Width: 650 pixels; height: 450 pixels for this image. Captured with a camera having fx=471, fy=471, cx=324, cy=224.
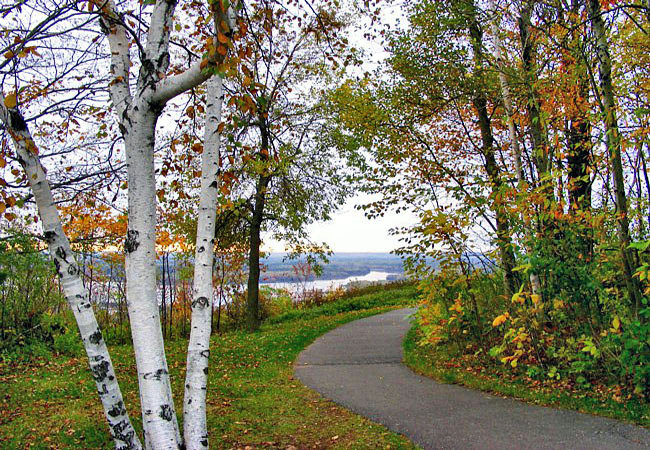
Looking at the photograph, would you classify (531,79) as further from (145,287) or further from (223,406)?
(223,406)

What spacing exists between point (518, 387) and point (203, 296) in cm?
475

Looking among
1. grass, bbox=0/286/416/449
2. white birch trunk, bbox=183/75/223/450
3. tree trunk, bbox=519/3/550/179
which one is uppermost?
tree trunk, bbox=519/3/550/179

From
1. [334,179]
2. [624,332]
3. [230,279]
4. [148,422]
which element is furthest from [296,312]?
[148,422]

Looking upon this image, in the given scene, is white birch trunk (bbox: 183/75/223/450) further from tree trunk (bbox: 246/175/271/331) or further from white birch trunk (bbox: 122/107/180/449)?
tree trunk (bbox: 246/175/271/331)

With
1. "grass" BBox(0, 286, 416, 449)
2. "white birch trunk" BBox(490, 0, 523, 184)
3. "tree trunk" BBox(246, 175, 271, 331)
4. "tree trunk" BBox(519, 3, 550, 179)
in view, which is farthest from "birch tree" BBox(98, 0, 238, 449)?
"tree trunk" BBox(246, 175, 271, 331)

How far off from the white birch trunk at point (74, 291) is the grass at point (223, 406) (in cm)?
131

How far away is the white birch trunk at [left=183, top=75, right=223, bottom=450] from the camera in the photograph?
12.4 ft

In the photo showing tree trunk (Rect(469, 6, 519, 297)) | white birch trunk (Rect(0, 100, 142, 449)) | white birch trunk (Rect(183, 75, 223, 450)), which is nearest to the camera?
white birch trunk (Rect(0, 100, 142, 449))

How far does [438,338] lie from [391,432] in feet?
12.6

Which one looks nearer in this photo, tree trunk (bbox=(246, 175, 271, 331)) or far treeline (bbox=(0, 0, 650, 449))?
far treeline (bbox=(0, 0, 650, 449))

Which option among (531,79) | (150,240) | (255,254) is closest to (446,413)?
(150,240)

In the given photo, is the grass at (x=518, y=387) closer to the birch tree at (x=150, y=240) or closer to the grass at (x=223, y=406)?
the grass at (x=223, y=406)

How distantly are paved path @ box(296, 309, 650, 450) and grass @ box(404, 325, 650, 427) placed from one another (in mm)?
213

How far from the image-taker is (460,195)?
8.30 metres
